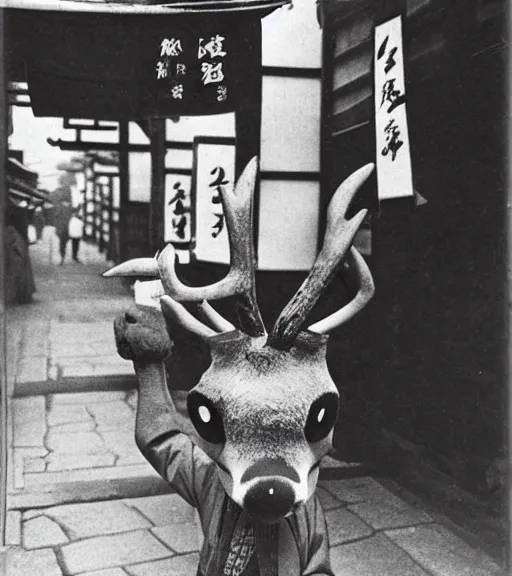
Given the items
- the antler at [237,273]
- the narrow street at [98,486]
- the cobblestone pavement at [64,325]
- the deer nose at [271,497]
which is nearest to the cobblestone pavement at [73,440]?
the narrow street at [98,486]

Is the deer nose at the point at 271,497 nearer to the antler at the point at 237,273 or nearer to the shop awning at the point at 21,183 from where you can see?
the antler at the point at 237,273

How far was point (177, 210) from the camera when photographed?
12.6ft

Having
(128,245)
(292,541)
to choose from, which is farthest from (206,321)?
(128,245)

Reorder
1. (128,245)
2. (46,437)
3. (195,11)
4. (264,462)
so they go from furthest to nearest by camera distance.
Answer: (46,437)
(128,245)
(195,11)
(264,462)

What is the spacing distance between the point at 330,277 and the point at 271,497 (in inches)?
24.9

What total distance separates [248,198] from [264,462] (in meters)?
0.79

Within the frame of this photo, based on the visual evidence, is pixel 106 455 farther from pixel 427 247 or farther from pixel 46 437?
pixel 427 247

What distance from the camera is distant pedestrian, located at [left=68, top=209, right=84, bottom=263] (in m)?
3.54

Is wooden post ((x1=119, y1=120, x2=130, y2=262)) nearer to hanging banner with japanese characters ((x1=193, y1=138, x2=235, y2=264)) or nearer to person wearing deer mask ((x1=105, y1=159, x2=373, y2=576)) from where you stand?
hanging banner with japanese characters ((x1=193, y1=138, x2=235, y2=264))

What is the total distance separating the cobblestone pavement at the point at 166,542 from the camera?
3.34 metres

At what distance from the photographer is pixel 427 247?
3.84m

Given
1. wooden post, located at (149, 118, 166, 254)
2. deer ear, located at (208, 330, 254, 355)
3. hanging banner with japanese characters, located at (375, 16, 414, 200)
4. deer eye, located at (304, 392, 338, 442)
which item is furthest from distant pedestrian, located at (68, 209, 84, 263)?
deer eye, located at (304, 392, 338, 442)

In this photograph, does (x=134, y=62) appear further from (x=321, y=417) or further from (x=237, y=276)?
(x=321, y=417)

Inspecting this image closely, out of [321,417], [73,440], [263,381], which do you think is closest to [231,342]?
[263,381]
